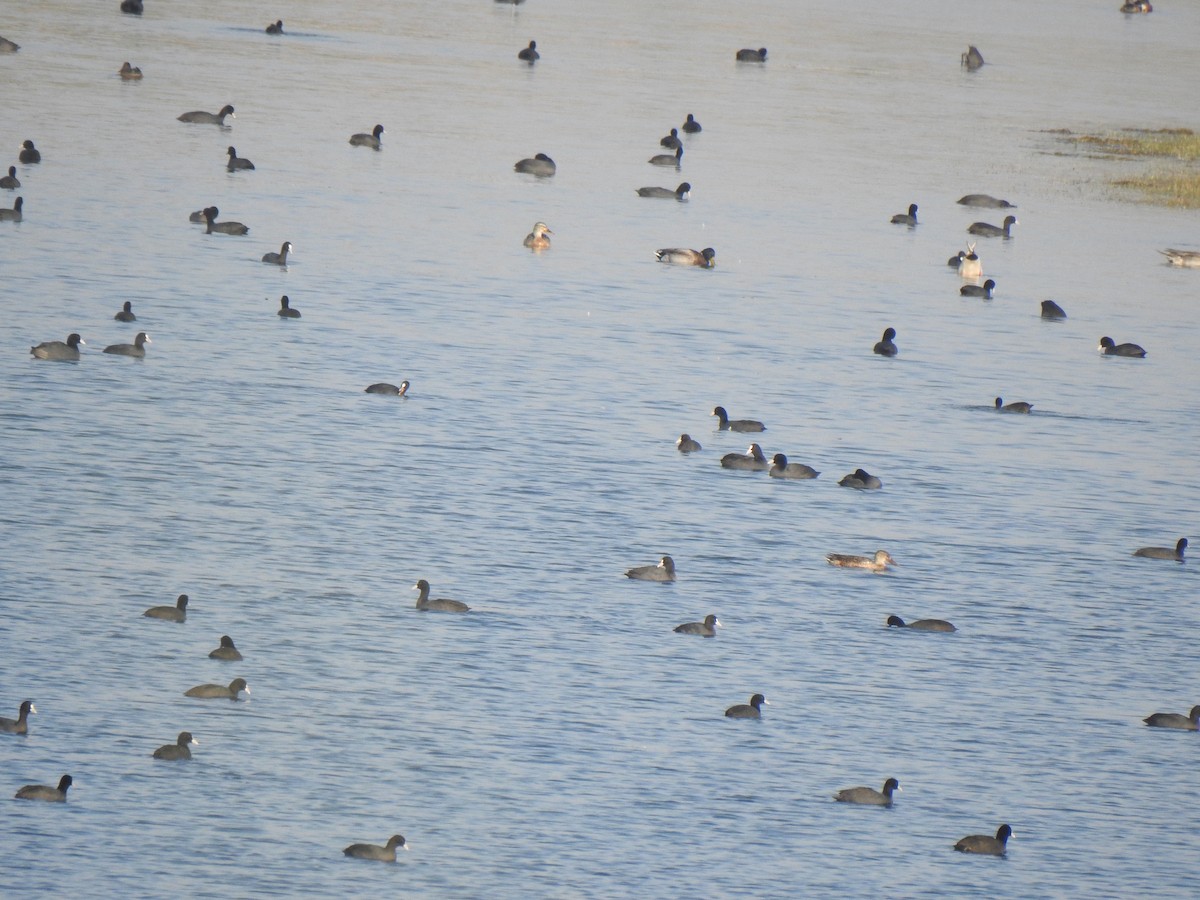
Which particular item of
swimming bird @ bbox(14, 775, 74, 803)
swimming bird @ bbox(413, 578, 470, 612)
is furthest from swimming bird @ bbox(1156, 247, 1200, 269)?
swimming bird @ bbox(14, 775, 74, 803)

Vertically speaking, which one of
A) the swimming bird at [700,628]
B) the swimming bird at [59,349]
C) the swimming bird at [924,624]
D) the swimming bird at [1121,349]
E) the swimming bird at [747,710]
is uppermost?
the swimming bird at [1121,349]

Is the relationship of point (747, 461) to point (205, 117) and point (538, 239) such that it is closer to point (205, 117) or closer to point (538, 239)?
point (538, 239)

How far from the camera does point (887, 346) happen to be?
40.1 m

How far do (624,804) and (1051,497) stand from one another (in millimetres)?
13620

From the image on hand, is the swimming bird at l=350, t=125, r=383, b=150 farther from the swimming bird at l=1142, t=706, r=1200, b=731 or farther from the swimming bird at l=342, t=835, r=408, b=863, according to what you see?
the swimming bird at l=342, t=835, r=408, b=863

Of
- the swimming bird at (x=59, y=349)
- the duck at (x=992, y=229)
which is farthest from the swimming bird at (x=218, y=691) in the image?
the duck at (x=992, y=229)

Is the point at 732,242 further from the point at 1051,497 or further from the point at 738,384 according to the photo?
the point at 1051,497

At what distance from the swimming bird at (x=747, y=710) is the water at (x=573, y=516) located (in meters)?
0.17

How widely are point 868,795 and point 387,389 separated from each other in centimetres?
1606

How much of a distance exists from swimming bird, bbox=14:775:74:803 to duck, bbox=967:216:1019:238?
3651 cm

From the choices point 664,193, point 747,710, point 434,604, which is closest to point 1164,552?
point 747,710

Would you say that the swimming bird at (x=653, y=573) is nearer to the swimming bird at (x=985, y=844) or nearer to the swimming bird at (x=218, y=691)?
the swimming bird at (x=218, y=691)

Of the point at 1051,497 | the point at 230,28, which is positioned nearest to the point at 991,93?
the point at 230,28

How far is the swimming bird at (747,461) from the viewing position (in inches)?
1291
